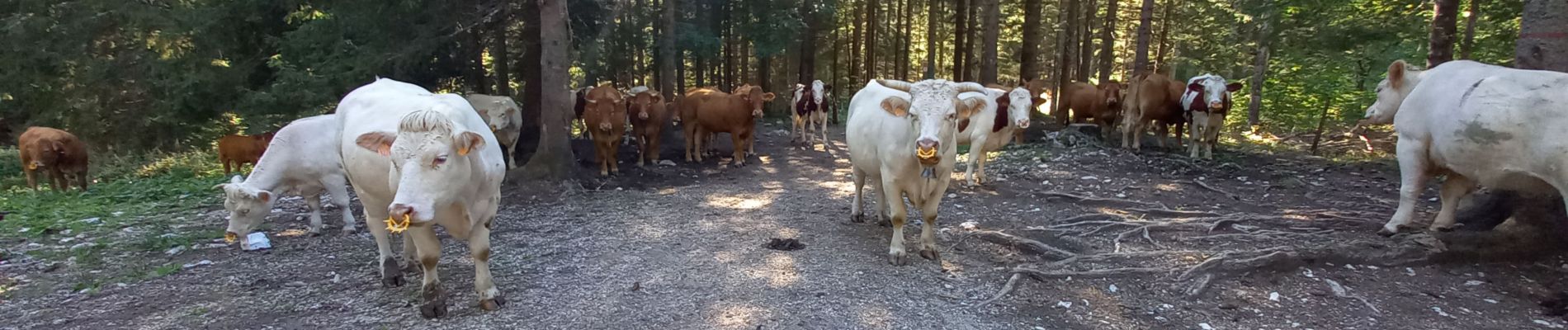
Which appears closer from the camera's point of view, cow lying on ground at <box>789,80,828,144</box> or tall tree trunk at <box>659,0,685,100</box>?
cow lying on ground at <box>789,80,828,144</box>

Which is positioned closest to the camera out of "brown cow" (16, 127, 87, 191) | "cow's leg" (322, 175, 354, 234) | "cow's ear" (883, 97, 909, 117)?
"cow's ear" (883, 97, 909, 117)

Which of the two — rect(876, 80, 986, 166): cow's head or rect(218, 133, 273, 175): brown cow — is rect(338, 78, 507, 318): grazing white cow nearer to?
rect(876, 80, 986, 166): cow's head

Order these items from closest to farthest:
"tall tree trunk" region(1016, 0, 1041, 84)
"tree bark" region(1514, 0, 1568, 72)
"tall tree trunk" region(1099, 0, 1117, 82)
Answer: "tree bark" region(1514, 0, 1568, 72) < "tall tree trunk" region(1016, 0, 1041, 84) < "tall tree trunk" region(1099, 0, 1117, 82)

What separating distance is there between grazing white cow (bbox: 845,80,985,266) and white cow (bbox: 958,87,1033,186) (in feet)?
7.94

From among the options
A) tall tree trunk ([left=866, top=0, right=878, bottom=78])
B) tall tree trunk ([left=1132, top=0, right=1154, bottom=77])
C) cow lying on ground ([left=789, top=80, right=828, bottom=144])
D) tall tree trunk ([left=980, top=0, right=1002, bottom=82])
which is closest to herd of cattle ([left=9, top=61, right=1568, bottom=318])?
cow lying on ground ([left=789, top=80, right=828, bottom=144])

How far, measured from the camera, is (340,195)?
7.45 m

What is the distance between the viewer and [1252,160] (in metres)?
12.0

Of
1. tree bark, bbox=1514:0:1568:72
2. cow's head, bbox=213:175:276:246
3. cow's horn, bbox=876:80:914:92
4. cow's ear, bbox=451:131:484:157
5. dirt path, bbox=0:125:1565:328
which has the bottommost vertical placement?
dirt path, bbox=0:125:1565:328

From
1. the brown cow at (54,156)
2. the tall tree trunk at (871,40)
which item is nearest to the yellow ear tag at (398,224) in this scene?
the brown cow at (54,156)

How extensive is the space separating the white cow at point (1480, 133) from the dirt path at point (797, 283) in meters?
0.64

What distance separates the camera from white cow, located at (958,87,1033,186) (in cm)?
962

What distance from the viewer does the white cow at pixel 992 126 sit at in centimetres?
962

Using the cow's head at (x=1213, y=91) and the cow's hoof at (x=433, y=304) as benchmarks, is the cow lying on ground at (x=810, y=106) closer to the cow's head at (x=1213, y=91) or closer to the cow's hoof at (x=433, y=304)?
the cow's head at (x=1213, y=91)

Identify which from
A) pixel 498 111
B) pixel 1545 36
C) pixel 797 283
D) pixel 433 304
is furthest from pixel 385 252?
pixel 1545 36
